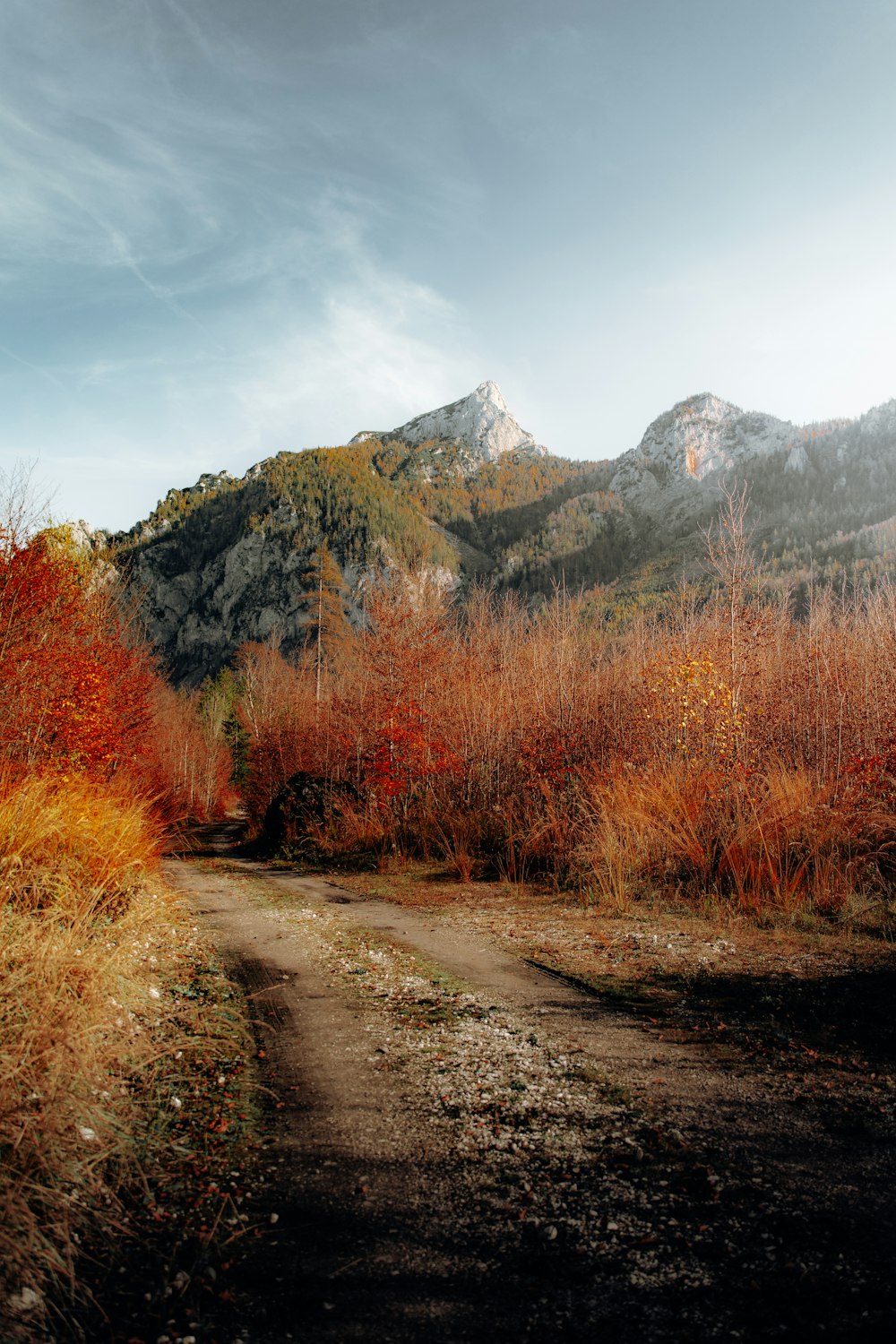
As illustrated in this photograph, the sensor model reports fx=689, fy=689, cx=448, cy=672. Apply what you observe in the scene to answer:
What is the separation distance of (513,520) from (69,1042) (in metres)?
163

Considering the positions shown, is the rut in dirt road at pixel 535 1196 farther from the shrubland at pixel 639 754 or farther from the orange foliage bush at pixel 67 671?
the orange foliage bush at pixel 67 671

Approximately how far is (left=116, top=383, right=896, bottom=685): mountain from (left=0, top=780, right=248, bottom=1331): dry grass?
8244 centimetres

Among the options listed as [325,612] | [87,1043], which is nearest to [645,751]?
[87,1043]

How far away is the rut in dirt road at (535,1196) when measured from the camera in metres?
2.07

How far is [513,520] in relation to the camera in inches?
6324

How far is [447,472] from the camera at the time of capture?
177 metres

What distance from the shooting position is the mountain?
109312 millimetres

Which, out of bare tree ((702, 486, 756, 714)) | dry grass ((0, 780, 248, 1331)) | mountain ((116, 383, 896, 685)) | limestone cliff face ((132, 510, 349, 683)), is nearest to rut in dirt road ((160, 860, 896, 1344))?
dry grass ((0, 780, 248, 1331))

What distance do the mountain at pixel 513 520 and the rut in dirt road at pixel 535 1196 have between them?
270 feet

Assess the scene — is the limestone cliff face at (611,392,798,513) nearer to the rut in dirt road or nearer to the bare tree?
the bare tree

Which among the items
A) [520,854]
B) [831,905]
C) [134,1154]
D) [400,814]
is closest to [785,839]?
[831,905]

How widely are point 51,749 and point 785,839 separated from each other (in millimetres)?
14958

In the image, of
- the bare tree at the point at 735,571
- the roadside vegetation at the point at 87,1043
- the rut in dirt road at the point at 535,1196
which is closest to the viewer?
the rut in dirt road at the point at 535,1196

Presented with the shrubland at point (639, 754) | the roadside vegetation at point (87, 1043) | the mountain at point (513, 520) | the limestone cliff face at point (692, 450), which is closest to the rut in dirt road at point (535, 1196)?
the roadside vegetation at point (87, 1043)
